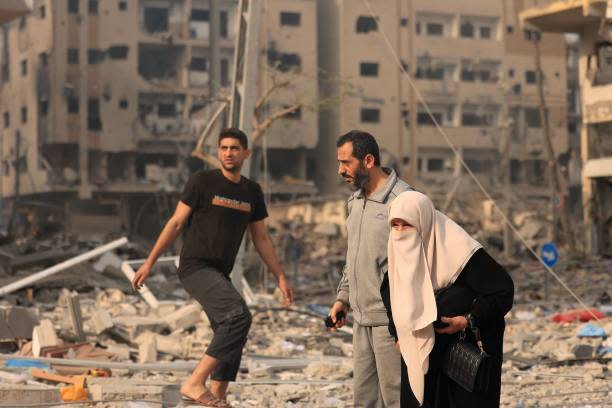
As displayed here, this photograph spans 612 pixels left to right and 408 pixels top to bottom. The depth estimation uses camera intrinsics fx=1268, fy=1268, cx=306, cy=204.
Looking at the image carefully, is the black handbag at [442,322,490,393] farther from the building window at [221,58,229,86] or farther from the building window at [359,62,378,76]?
the building window at [359,62,378,76]

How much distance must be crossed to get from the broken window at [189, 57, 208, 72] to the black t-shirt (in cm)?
4798

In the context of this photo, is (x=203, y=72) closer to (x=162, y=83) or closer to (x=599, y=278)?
(x=162, y=83)

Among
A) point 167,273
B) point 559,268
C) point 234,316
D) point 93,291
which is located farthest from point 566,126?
point 234,316

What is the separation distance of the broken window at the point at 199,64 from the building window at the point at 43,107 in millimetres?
6418

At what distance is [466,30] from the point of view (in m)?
60.4

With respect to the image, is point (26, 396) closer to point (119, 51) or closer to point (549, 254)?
point (549, 254)

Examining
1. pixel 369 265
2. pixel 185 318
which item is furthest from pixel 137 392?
pixel 185 318

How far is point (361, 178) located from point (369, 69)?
52630 mm

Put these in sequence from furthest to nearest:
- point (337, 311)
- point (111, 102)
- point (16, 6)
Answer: point (111, 102)
point (16, 6)
point (337, 311)

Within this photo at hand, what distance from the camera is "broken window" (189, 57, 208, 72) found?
180ft

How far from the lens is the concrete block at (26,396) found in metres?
7.71

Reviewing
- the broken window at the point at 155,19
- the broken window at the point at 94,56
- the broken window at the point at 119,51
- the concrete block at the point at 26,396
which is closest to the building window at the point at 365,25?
the broken window at the point at 155,19

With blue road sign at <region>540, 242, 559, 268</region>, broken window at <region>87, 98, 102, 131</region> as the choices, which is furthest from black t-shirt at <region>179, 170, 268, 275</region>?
broken window at <region>87, 98, 102, 131</region>

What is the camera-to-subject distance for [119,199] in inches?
2068
